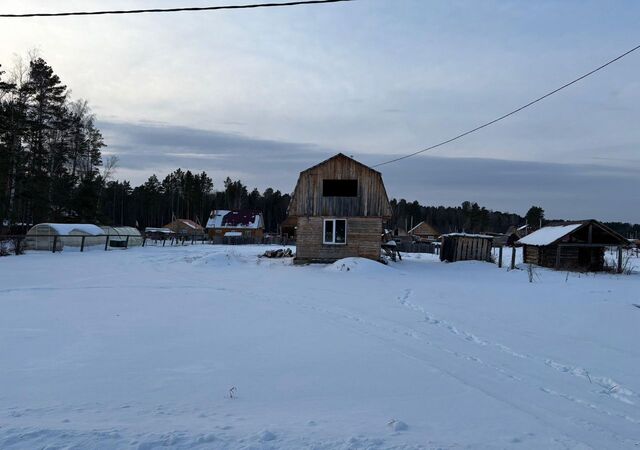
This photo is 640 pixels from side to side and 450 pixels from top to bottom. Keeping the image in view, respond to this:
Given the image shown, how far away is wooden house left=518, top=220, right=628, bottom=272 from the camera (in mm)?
28609

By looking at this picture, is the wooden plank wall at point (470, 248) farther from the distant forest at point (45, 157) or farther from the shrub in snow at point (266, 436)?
the shrub in snow at point (266, 436)

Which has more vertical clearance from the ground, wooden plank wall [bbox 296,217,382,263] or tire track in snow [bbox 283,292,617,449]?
wooden plank wall [bbox 296,217,382,263]

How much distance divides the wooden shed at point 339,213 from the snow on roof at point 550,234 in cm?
1056

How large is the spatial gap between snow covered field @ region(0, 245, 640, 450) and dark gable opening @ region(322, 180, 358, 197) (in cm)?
1421

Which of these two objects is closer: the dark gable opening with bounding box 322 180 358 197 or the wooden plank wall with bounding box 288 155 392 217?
the wooden plank wall with bounding box 288 155 392 217

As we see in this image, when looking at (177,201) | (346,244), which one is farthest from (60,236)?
(177,201)

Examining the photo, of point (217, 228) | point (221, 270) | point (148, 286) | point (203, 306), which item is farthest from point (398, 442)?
point (217, 228)

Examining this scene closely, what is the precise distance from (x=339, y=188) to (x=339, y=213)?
341cm

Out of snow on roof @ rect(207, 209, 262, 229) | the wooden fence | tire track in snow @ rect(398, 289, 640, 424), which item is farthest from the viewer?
snow on roof @ rect(207, 209, 262, 229)

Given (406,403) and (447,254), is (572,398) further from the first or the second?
(447,254)

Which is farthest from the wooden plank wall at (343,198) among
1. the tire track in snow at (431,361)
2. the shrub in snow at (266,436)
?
the shrub in snow at (266,436)

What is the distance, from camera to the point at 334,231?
26969 millimetres

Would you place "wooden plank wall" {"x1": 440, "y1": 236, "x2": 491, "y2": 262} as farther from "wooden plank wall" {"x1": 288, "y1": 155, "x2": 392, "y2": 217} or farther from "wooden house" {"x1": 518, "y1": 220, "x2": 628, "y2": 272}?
"wooden plank wall" {"x1": 288, "y1": 155, "x2": 392, "y2": 217}

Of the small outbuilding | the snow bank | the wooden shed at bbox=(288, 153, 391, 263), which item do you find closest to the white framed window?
the wooden shed at bbox=(288, 153, 391, 263)
